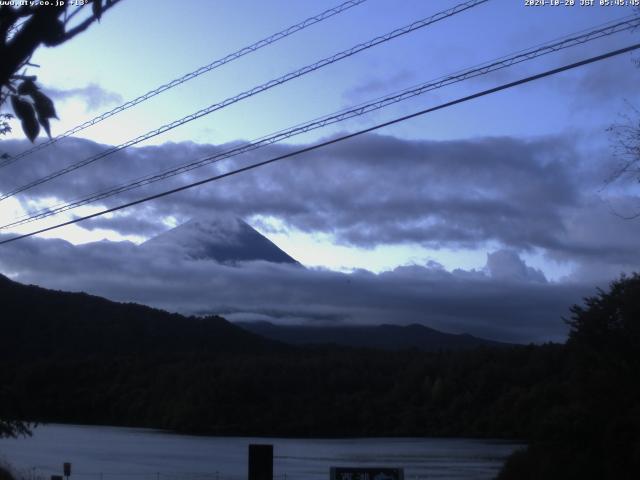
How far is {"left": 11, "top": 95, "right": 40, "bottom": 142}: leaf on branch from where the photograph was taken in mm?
4914

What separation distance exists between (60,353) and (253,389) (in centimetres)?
→ 2587

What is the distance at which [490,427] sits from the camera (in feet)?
293

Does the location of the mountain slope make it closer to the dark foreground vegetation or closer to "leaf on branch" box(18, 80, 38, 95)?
the dark foreground vegetation

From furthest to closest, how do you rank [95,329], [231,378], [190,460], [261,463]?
1. [231,378]
2. [95,329]
3. [190,460]
4. [261,463]

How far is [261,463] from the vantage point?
48.0ft

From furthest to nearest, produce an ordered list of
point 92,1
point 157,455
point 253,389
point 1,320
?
point 253,389
point 1,320
point 157,455
point 92,1

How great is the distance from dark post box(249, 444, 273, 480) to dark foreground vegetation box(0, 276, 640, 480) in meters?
45.4

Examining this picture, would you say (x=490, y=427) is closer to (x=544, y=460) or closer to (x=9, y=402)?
(x=544, y=460)

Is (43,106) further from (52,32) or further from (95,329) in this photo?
(95,329)

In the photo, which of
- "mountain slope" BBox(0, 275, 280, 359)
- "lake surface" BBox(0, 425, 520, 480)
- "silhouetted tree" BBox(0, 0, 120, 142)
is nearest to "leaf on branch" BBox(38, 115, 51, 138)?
"silhouetted tree" BBox(0, 0, 120, 142)

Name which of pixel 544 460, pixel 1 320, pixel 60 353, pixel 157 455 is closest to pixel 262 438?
pixel 60 353

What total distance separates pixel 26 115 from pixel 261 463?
1074cm

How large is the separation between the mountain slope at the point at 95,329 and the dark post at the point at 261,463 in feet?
215

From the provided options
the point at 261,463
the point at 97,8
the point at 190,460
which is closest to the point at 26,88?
the point at 97,8
